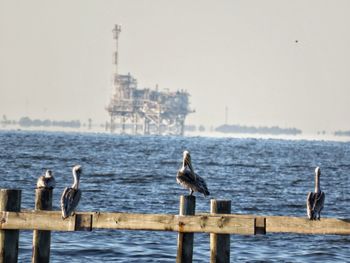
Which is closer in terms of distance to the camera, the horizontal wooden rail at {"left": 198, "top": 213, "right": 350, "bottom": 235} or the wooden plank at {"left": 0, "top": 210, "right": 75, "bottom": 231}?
the horizontal wooden rail at {"left": 198, "top": 213, "right": 350, "bottom": 235}

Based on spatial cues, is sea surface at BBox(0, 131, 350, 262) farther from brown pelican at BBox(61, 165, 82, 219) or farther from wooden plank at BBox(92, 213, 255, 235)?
wooden plank at BBox(92, 213, 255, 235)

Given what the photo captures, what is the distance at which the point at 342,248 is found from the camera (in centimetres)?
3525

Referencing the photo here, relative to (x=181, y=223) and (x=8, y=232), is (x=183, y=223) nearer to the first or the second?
(x=181, y=223)

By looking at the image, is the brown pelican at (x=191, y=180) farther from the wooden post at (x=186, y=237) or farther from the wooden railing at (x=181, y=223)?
the wooden post at (x=186, y=237)

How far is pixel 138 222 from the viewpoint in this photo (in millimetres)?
21953

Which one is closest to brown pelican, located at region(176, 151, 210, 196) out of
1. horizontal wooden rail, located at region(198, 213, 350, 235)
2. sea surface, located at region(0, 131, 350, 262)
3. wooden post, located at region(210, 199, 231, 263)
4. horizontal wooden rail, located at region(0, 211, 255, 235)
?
wooden post, located at region(210, 199, 231, 263)

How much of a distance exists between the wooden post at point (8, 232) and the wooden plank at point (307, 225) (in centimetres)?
517

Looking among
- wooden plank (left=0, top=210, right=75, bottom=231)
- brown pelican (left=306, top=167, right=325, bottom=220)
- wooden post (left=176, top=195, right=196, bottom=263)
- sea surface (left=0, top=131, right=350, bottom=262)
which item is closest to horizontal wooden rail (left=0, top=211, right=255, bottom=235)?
wooden plank (left=0, top=210, right=75, bottom=231)

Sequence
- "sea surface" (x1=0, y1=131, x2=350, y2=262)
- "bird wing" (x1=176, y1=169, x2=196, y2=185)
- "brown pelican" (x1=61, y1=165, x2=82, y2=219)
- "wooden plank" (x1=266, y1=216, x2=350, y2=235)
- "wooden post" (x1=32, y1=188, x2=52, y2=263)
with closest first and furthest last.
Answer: "wooden plank" (x1=266, y1=216, x2=350, y2=235) → "brown pelican" (x1=61, y1=165, x2=82, y2=219) → "wooden post" (x1=32, y1=188, x2=52, y2=263) → "bird wing" (x1=176, y1=169, x2=196, y2=185) → "sea surface" (x1=0, y1=131, x2=350, y2=262)

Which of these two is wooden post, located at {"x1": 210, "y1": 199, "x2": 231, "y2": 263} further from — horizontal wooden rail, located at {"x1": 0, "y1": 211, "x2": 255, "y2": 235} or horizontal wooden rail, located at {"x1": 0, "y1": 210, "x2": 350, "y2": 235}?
horizontal wooden rail, located at {"x1": 0, "y1": 211, "x2": 255, "y2": 235}

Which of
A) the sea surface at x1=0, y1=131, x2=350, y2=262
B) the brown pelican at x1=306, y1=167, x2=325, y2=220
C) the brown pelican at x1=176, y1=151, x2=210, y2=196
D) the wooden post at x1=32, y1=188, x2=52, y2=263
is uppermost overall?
the brown pelican at x1=176, y1=151, x2=210, y2=196

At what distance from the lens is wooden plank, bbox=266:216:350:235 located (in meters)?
21.6

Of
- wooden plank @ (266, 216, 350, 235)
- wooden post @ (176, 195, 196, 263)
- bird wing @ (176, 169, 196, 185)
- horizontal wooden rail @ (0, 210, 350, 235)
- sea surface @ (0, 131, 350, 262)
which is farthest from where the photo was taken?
sea surface @ (0, 131, 350, 262)

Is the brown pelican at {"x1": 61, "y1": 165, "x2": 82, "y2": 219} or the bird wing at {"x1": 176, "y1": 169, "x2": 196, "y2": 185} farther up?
the bird wing at {"x1": 176, "y1": 169, "x2": 196, "y2": 185}
